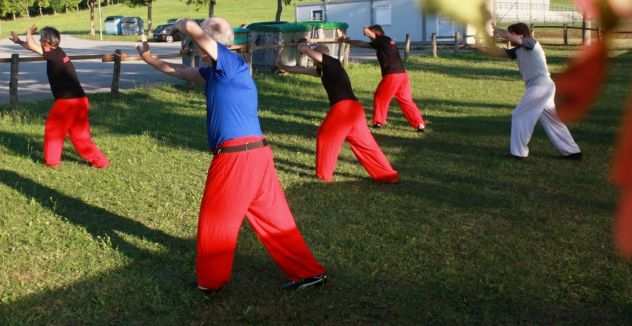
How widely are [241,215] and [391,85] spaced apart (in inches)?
321

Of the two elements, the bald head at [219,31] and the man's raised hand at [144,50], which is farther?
the man's raised hand at [144,50]

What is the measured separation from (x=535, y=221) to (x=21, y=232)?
4881 mm

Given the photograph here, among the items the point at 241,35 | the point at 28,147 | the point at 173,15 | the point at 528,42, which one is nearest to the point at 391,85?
the point at 28,147

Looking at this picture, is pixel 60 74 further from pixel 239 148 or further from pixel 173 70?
pixel 239 148

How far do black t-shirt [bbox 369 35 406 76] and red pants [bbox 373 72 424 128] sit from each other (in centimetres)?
13

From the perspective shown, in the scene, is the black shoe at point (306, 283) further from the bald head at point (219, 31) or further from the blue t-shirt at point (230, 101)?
the bald head at point (219, 31)

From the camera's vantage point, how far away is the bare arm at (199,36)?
407 centimetres

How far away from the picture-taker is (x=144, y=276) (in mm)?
5508

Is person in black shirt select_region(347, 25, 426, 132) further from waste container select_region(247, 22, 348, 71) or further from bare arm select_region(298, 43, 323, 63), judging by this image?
waste container select_region(247, 22, 348, 71)

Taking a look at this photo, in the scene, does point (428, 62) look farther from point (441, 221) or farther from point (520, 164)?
point (441, 221)

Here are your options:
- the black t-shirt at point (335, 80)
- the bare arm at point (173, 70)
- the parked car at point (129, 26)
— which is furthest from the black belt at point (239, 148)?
the parked car at point (129, 26)

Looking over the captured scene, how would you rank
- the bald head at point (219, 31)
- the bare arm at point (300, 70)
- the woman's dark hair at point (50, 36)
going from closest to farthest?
the bald head at point (219, 31) → the bare arm at point (300, 70) → the woman's dark hair at point (50, 36)

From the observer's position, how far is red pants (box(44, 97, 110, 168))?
942 cm

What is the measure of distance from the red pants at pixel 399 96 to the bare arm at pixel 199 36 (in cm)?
829
